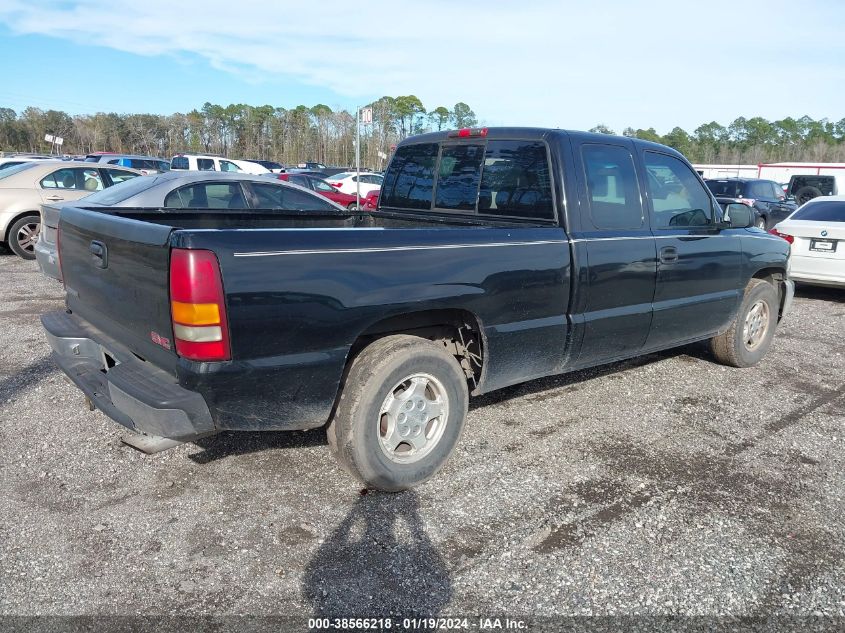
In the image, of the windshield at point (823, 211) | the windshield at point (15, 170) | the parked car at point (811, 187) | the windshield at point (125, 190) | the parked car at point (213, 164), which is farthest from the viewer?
the parked car at point (213, 164)

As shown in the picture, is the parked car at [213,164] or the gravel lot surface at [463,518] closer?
the gravel lot surface at [463,518]

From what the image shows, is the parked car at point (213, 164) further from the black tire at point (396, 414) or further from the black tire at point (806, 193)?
the black tire at point (396, 414)

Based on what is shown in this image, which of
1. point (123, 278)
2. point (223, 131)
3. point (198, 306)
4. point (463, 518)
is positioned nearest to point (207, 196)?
point (123, 278)

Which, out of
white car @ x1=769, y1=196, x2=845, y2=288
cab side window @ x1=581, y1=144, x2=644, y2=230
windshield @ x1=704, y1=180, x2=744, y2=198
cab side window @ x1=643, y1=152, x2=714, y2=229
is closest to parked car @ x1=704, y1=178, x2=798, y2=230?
windshield @ x1=704, y1=180, x2=744, y2=198

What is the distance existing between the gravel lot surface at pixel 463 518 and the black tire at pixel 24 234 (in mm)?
7004

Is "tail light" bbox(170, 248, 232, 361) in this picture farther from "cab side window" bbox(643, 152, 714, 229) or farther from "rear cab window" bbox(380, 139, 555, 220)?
"cab side window" bbox(643, 152, 714, 229)

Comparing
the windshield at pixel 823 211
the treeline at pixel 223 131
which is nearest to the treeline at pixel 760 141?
the treeline at pixel 223 131

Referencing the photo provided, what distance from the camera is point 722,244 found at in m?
5.25

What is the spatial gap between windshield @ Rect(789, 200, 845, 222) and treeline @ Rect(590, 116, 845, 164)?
243 ft

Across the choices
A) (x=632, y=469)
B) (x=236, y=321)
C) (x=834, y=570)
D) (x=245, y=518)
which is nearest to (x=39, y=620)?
(x=245, y=518)

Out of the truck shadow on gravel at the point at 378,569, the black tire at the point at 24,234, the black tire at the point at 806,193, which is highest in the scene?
the black tire at the point at 806,193

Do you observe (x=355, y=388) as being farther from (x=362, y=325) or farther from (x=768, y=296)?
(x=768, y=296)

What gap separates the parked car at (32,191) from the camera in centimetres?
1070

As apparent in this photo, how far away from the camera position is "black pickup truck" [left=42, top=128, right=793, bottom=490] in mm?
2877
